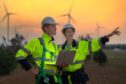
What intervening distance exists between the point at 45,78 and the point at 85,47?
4.12 feet

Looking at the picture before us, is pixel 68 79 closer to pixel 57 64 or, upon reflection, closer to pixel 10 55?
pixel 57 64

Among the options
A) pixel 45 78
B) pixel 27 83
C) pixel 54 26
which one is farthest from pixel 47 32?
pixel 27 83

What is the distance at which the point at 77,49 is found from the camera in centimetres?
1179

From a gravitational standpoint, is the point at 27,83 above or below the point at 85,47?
below

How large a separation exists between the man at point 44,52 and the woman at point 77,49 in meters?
0.79

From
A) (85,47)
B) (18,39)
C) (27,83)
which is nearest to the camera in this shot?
(85,47)

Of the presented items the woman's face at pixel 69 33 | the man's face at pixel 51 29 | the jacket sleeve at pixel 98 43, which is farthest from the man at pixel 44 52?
the jacket sleeve at pixel 98 43

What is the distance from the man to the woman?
788mm

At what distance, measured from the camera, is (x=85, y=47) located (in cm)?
1177

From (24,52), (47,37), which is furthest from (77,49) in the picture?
(24,52)

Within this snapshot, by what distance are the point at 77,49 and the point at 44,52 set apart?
45.4 inches

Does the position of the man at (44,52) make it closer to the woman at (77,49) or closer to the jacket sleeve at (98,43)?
the woman at (77,49)

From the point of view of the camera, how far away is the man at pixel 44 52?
427 inches

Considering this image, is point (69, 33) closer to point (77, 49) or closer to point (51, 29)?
point (77, 49)
